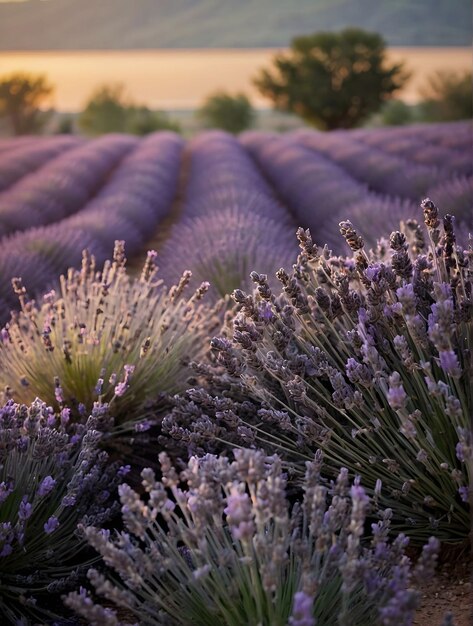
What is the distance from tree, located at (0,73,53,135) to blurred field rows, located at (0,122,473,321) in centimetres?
1242

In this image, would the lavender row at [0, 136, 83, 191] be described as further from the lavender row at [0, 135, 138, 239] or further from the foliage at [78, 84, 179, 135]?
the foliage at [78, 84, 179, 135]

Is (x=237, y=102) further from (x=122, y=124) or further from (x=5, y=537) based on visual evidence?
(x=5, y=537)

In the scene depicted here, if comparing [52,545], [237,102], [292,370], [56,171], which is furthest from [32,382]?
[237,102]

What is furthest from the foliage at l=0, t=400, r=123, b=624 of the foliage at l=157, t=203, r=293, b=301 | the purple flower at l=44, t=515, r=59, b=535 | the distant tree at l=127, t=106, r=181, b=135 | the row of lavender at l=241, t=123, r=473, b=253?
the distant tree at l=127, t=106, r=181, b=135

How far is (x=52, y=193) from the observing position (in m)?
7.79

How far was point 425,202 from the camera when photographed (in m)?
1.80

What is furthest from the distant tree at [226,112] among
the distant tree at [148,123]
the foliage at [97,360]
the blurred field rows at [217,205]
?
the foliage at [97,360]

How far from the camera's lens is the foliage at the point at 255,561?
A: 3.97 ft

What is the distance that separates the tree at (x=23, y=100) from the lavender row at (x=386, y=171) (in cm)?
1526

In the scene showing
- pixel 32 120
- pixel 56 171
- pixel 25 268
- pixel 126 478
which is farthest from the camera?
pixel 32 120

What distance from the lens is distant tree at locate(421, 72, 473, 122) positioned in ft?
93.1

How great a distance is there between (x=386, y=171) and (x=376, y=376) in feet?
22.8

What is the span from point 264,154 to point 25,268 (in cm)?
924

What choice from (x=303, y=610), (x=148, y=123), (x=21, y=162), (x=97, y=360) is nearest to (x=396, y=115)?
(x=148, y=123)
